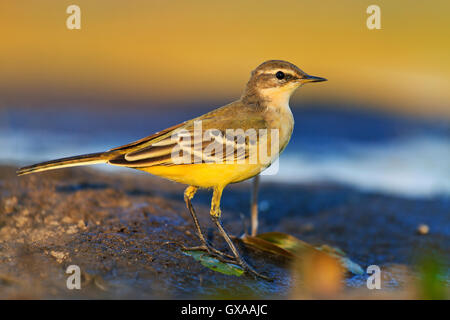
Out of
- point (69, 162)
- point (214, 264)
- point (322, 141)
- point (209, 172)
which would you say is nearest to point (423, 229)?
point (214, 264)

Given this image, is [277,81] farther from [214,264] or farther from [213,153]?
[214,264]

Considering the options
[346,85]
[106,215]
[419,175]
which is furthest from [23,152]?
[346,85]

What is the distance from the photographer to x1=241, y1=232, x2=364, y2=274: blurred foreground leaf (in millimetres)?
5520

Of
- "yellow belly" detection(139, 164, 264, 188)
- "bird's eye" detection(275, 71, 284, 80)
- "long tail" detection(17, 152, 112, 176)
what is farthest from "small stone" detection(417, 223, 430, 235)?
"long tail" detection(17, 152, 112, 176)

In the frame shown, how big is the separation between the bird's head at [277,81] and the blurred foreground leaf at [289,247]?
1.49 metres

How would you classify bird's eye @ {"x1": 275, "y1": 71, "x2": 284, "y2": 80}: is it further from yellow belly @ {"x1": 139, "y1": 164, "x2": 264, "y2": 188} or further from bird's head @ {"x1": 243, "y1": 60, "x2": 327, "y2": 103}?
yellow belly @ {"x1": 139, "y1": 164, "x2": 264, "y2": 188}

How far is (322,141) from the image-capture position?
46.4 ft

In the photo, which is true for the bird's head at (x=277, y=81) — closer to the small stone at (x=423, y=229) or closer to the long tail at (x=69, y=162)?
the long tail at (x=69, y=162)

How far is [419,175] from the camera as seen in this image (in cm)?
1190

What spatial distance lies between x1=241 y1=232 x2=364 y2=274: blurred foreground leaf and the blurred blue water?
5257 mm

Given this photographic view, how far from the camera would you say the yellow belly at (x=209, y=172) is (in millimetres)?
4957

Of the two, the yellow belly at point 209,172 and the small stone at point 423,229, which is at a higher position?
the yellow belly at point 209,172

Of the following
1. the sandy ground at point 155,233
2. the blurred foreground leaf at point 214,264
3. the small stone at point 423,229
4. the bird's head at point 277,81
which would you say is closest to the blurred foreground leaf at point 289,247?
the sandy ground at point 155,233

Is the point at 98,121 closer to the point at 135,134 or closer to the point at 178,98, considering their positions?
the point at 135,134
